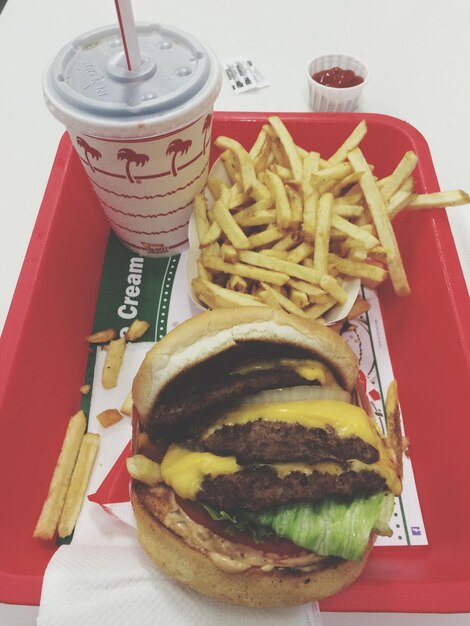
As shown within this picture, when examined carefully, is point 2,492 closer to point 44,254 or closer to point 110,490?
point 110,490

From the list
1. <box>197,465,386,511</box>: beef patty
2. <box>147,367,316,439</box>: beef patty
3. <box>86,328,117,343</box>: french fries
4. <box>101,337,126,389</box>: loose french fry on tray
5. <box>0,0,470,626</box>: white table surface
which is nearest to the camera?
<box>197,465,386,511</box>: beef patty

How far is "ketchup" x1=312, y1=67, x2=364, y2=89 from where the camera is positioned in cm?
207

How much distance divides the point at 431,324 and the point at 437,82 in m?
1.42

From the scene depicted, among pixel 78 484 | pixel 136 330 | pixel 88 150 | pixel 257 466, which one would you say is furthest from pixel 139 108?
pixel 78 484

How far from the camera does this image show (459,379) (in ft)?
4.66

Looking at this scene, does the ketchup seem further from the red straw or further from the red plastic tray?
the red straw

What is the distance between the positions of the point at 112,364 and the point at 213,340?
622mm

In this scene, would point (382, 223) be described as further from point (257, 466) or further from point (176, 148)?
point (257, 466)

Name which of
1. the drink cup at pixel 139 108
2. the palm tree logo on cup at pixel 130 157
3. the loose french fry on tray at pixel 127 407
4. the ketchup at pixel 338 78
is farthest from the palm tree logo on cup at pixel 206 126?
the loose french fry on tray at pixel 127 407

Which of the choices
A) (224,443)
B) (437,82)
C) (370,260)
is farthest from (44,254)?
(437,82)

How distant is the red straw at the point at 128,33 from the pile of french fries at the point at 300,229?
45 cm

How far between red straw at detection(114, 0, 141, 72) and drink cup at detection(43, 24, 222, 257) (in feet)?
0.10

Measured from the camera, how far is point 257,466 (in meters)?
1.05

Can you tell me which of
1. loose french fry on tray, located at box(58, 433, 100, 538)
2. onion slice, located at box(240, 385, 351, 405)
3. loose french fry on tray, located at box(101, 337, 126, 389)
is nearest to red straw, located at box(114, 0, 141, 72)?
loose french fry on tray, located at box(101, 337, 126, 389)
